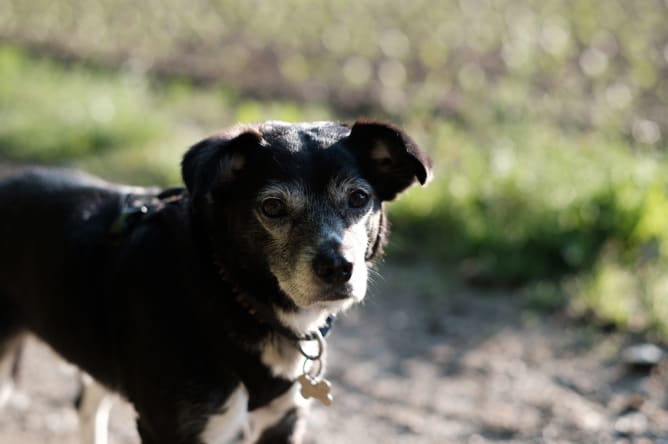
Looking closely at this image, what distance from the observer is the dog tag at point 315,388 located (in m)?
2.94

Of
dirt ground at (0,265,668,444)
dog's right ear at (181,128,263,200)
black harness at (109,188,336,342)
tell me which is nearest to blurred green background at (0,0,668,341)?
dirt ground at (0,265,668,444)

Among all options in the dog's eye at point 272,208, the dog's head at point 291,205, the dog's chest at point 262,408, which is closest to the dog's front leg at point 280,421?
the dog's chest at point 262,408

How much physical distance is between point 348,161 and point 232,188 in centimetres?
39

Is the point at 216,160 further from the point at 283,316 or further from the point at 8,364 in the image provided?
the point at 8,364

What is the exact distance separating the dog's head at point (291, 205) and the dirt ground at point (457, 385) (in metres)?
1.52

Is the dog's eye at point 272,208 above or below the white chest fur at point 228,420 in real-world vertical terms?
above

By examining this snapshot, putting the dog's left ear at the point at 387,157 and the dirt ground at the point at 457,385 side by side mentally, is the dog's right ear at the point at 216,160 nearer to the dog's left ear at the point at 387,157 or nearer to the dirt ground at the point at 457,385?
the dog's left ear at the point at 387,157

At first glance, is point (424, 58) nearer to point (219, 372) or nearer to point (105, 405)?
point (105, 405)

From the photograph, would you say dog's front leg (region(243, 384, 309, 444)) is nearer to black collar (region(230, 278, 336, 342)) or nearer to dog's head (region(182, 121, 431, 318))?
black collar (region(230, 278, 336, 342))

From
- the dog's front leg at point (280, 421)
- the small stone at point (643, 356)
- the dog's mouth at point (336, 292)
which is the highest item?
the small stone at point (643, 356)

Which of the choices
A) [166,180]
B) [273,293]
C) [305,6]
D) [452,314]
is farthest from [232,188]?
[305,6]

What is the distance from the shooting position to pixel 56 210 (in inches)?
127

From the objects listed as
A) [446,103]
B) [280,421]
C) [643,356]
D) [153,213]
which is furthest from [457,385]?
[446,103]

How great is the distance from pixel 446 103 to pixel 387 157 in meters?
5.29
